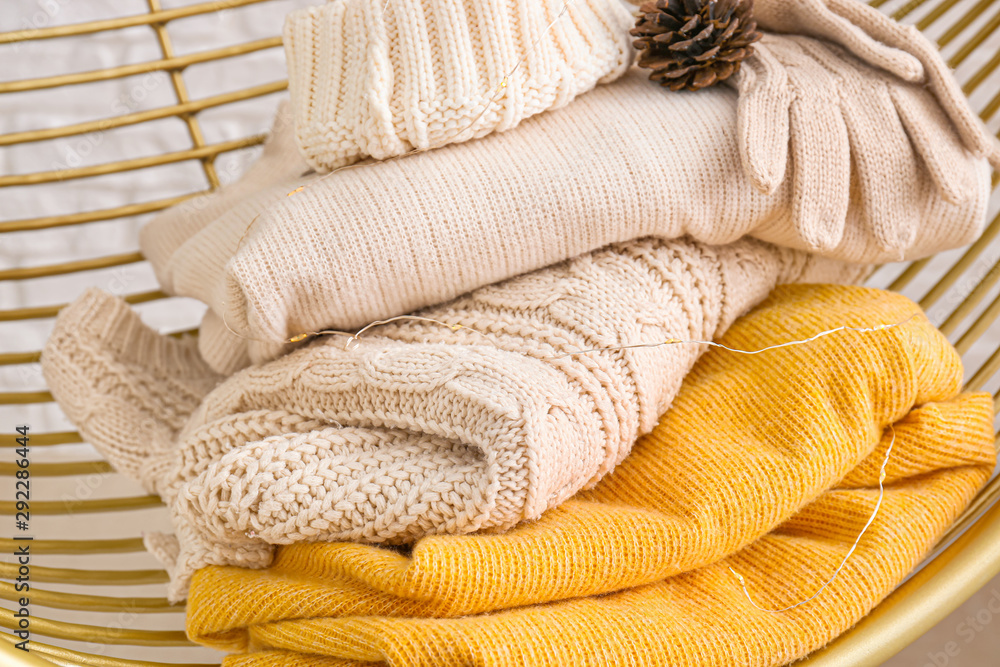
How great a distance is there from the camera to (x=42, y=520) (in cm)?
83

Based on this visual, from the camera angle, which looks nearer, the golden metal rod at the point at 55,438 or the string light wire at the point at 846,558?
the string light wire at the point at 846,558

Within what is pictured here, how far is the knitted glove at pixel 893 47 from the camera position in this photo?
20.5 inches

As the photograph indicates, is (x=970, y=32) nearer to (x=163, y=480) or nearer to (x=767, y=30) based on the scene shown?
(x=767, y=30)

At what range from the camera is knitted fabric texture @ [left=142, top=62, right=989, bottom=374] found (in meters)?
0.48

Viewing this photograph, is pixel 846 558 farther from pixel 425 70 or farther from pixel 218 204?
pixel 218 204

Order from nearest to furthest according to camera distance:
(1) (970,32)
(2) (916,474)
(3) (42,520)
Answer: (2) (916,474) → (3) (42,520) → (1) (970,32)

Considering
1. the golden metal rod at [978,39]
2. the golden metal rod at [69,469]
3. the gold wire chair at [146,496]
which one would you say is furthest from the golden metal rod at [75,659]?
the golden metal rod at [978,39]

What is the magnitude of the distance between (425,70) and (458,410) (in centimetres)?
21

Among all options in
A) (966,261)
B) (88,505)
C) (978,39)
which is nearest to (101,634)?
(88,505)

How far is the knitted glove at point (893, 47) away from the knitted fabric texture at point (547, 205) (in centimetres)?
1

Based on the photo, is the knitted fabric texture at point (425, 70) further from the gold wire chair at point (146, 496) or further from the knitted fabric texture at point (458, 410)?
the gold wire chair at point (146, 496)

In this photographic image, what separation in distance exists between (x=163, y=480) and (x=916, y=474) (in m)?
0.51

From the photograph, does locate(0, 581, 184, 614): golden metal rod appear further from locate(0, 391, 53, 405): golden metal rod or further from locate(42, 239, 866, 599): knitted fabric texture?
locate(0, 391, 53, 405): golden metal rod

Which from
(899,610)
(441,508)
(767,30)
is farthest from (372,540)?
(767,30)
